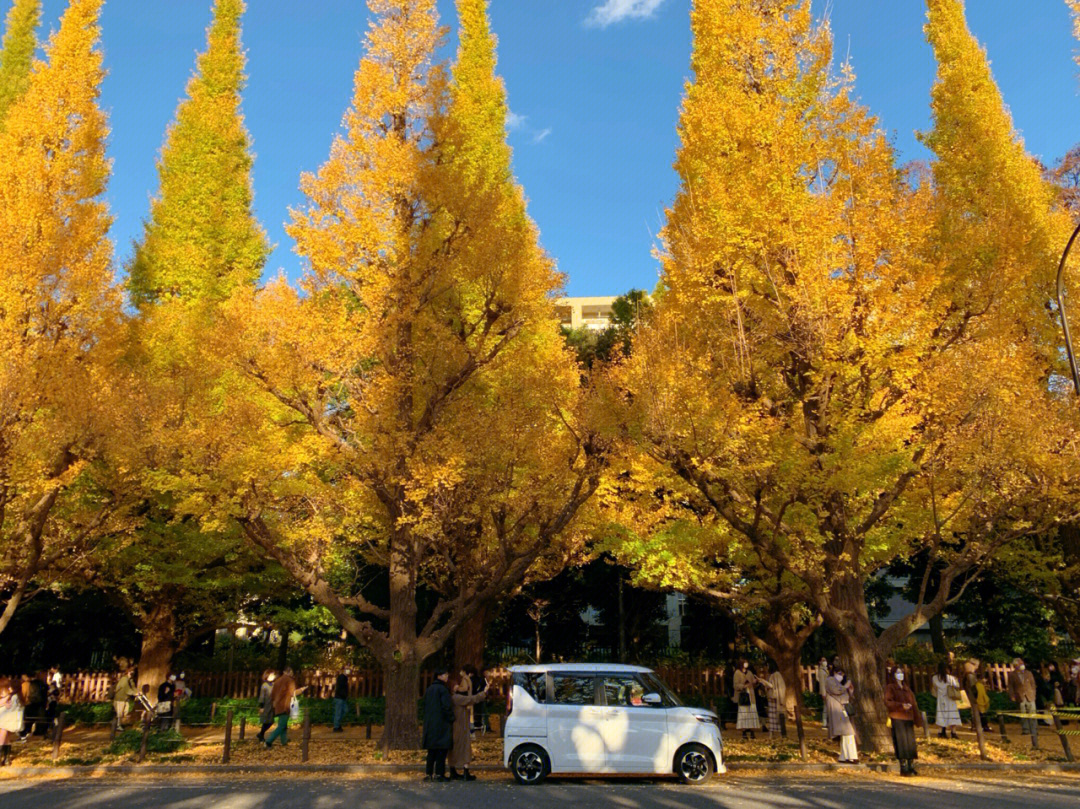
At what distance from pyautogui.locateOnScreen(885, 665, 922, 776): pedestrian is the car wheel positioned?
8.92 feet

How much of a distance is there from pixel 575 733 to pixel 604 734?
0.38 meters

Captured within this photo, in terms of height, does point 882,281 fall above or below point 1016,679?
above

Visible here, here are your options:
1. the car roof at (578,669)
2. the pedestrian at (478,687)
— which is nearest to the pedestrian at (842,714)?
the car roof at (578,669)

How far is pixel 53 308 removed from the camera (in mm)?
13477

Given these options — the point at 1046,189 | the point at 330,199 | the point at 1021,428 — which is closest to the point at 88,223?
the point at 330,199

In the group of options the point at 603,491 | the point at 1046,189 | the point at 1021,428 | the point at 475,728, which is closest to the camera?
the point at 1021,428

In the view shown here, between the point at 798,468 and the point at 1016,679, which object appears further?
the point at 1016,679

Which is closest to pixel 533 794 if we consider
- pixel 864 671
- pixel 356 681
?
pixel 864 671

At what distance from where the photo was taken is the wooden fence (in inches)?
750

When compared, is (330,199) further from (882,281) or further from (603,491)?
(882,281)

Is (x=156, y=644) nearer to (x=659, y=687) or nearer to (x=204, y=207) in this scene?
(x=204, y=207)

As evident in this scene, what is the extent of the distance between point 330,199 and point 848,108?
9.09m

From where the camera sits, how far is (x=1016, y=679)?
50.5 ft

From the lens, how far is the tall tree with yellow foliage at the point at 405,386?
12.4 meters
